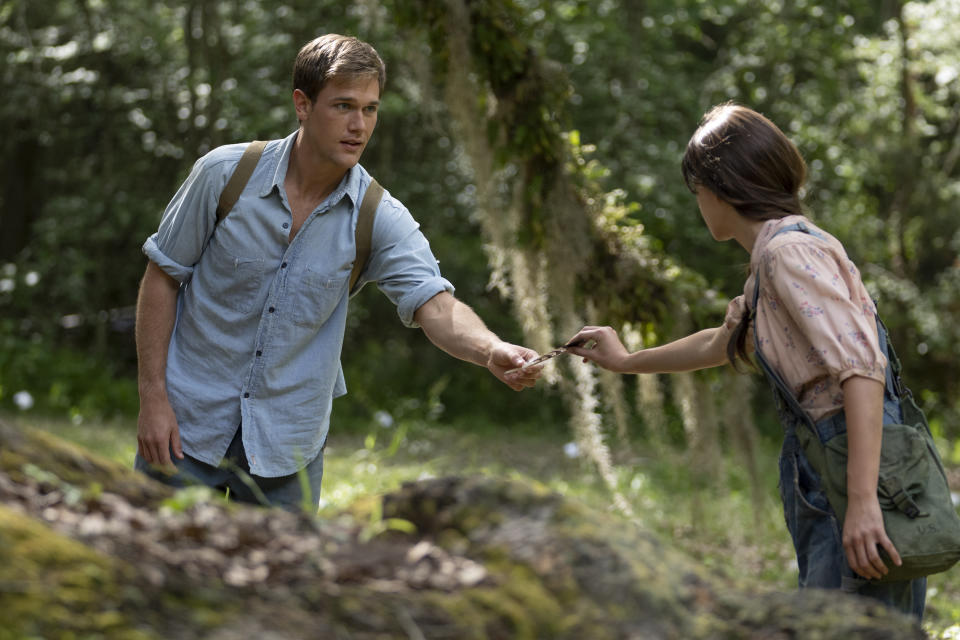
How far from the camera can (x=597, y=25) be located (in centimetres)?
997

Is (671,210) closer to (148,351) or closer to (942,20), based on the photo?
(942,20)

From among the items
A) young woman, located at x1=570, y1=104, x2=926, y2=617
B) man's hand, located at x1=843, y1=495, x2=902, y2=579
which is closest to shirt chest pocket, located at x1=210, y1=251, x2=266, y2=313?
young woman, located at x1=570, y1=104, x2=926, y2=617

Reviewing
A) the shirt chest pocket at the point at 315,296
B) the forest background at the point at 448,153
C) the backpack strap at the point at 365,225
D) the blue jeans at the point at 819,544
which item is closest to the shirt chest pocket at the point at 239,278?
the shirt chest pocket at the point at 315,296

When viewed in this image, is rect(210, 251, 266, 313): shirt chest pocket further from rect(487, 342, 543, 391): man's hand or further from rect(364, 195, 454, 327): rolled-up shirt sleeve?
rect(487, 342, 543, 391): man's hand

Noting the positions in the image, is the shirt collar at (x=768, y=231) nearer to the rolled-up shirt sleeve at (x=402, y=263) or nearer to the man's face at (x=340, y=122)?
the rolled-up shirt sleeve at (x=402, y=263)

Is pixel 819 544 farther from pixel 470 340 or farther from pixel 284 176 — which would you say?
pixel 284 176

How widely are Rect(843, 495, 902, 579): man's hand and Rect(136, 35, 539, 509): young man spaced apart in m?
0.91

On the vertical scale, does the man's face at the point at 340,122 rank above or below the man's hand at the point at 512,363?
above

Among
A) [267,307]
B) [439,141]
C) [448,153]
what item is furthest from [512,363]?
[448,153]

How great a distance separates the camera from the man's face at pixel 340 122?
2656 millimetres

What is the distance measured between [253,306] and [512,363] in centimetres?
71

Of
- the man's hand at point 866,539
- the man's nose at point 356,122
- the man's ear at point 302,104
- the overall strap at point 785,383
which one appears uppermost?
the man's ear at point 302,104

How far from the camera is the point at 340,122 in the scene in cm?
266

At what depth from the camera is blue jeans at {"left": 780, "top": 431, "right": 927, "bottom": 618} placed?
2109 mm
